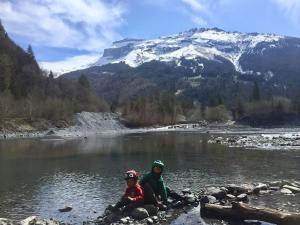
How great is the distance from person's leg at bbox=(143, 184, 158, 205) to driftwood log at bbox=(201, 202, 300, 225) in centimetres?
263

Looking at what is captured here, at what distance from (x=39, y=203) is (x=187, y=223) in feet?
36.1

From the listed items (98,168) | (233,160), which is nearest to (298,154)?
(233,160)

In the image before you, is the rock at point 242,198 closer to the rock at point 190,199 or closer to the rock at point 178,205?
the rock at point 190,199

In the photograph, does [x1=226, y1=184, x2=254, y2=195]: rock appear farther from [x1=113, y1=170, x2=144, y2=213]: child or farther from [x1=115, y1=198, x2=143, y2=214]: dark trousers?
[x1=115, y1=198, x2=143, y2=214]: dark trousers

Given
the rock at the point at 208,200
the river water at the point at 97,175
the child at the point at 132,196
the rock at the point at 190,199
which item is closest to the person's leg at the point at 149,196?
the child at the point at 132,196

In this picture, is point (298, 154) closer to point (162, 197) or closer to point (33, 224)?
point (162, 197)

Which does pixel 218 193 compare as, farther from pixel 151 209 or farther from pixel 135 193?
pixel 135 193

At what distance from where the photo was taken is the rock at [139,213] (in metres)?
22.5

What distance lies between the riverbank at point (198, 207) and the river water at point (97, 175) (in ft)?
3.62

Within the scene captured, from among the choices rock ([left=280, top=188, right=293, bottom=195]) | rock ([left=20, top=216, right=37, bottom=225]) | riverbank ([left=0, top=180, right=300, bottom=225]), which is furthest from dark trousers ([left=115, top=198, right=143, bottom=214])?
rock ([left=280, top=188, right=293, bottom=195])

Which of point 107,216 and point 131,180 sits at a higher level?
point 131,180

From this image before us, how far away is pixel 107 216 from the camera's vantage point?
23.1 metres

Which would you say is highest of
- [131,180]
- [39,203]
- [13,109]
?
[13,109]

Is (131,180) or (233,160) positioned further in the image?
(233,160)
